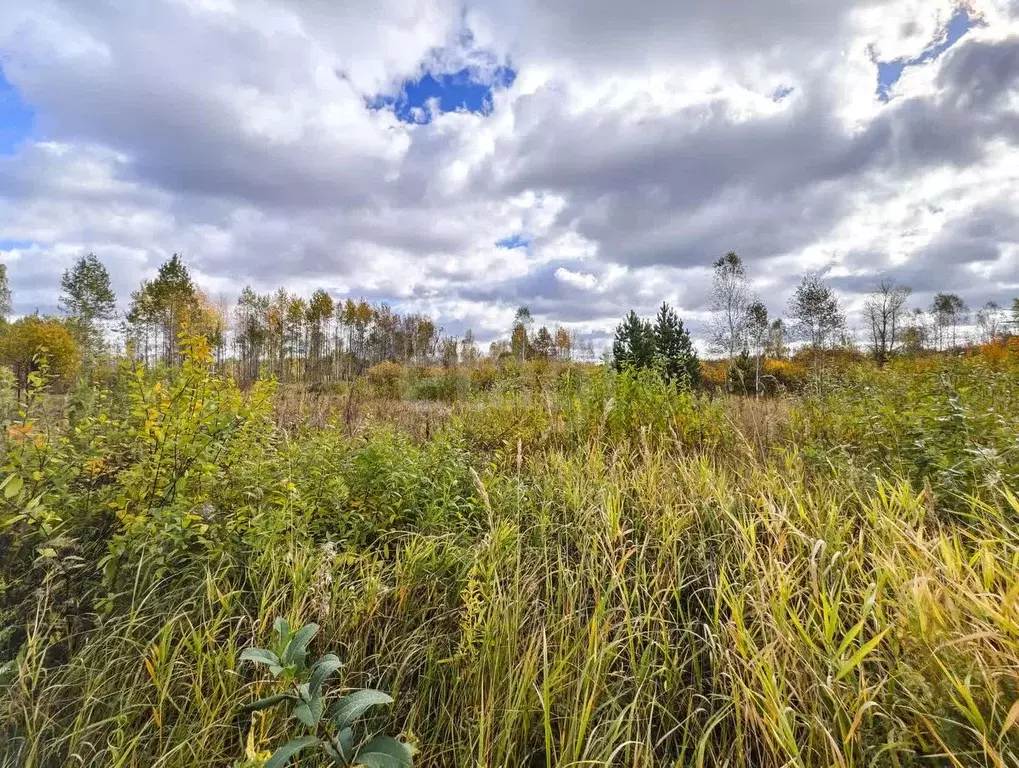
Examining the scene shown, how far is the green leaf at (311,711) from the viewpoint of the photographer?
93cm

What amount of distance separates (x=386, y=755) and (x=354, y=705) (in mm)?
123

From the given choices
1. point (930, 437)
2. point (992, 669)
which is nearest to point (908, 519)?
point (930, 437)

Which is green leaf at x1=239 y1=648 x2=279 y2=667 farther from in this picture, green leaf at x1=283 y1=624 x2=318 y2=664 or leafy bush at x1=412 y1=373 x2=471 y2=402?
leafy bush at x1=412 y1=373 x2=471 y2=402

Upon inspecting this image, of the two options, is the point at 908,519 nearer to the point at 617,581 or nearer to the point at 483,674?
the point at 617,581

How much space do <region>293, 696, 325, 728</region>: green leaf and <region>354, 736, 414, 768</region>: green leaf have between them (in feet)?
0.40

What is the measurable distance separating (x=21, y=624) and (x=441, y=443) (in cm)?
227

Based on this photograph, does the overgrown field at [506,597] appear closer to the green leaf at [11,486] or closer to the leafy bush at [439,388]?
the green leaf at [11,486]

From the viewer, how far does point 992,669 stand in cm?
128

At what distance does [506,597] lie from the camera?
187cm

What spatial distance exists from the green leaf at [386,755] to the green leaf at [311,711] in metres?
0.12

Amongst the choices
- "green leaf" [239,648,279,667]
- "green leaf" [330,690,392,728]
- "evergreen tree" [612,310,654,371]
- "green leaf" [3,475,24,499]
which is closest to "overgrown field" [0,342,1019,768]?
"green leaf" [3,475,24,499]

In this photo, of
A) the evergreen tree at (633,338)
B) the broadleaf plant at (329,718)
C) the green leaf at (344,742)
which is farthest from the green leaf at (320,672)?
the evergreen tree at (633,338)

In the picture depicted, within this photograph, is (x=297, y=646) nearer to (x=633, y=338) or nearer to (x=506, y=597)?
(x=506, y=597)

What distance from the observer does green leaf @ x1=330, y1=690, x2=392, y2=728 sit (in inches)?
37.7
